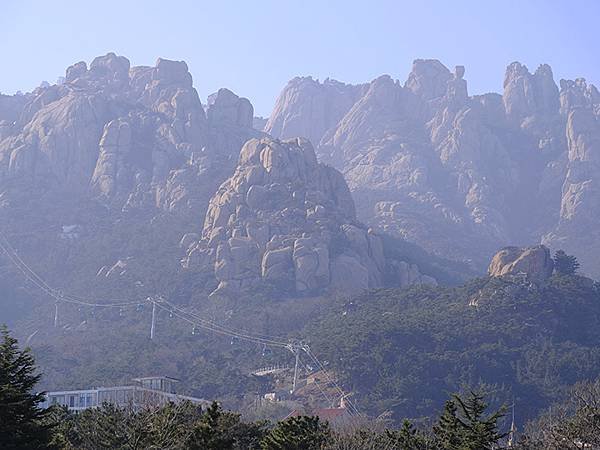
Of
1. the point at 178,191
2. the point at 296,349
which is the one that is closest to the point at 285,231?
the point at 178,191

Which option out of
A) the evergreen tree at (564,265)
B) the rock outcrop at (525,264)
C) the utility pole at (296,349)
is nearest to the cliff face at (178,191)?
the rock outcrop at (525,264)

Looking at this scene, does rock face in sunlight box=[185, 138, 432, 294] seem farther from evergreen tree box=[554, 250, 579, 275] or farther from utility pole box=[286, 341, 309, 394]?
evergreen tree box=[554, 250, 579, 275]

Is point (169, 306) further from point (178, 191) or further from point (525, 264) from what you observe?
point (525, 264)

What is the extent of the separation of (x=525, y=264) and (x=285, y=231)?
26.0m

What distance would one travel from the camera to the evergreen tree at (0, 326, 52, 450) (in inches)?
1437

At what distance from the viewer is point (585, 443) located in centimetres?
4931

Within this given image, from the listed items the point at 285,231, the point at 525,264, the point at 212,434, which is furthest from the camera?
the point at 285,231

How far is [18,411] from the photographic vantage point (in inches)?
1455

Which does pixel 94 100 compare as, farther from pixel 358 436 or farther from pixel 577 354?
pixel 358 436

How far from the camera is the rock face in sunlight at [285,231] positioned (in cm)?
12625

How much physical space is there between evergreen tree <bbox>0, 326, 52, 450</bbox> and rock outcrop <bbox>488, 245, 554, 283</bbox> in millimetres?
82380

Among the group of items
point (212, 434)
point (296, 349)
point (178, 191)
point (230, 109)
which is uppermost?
point (230, 109)

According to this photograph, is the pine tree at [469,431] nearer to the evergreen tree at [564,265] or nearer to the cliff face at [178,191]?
the evergreen tree at [564,265]

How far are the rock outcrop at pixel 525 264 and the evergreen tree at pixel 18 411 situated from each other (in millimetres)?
82380
